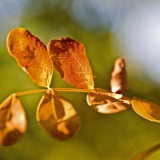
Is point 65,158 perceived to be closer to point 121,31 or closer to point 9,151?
point 9,151

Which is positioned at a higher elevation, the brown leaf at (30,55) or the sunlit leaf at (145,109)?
the brown leaf at (30,55)

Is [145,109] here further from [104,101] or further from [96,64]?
[96,64]

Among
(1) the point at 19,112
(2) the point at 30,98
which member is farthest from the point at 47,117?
(2) the point at 30,98

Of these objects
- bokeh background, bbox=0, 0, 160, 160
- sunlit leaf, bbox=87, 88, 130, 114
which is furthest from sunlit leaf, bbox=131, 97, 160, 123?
bokeh background, bbox=0, 0, 160, 160

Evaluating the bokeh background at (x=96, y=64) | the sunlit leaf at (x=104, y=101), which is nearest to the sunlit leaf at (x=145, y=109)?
the sunlit leaf at (x=104, y=101)

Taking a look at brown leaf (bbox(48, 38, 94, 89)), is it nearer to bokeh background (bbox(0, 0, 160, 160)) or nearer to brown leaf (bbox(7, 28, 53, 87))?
brown leaf (bbox(7, 28, 53, 87))

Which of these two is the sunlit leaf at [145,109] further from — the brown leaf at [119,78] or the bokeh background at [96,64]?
the bokeh background at [96,64]

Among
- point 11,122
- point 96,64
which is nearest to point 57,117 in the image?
point 11,122
